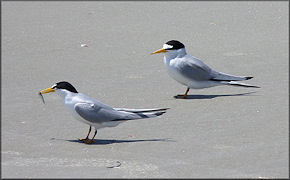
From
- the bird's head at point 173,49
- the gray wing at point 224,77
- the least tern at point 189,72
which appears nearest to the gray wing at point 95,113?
the least tern at point 189,72

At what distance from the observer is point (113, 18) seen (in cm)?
1139

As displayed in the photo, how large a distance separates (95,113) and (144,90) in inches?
78.3

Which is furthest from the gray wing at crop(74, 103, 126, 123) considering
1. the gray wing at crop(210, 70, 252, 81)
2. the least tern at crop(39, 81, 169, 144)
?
the gray wing at crop(210, 70, 252, 81)

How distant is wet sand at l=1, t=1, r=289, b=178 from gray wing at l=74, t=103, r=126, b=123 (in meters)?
0.23

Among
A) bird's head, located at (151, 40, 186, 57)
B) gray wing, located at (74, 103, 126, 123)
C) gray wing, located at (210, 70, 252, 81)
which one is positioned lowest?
gray wing, located at (74, 103, 126, 123)

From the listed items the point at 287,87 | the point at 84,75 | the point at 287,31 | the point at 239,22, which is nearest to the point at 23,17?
the point at 84,75

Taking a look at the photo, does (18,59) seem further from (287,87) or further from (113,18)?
(287,87)

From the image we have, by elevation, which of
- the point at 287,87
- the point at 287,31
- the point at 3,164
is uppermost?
the point at 287,31

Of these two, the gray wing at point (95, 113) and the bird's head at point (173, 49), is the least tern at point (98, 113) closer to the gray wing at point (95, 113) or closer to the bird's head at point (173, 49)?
the gray wing at point (95, 113)

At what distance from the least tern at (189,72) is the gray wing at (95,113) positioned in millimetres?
1840

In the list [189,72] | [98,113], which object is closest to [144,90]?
[189,72]

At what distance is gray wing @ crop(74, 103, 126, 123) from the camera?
6141 millimetres

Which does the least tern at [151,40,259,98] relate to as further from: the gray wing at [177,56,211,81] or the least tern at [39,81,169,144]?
the least tern at [39,81,169,144]

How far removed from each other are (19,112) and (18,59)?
2.38 metres
